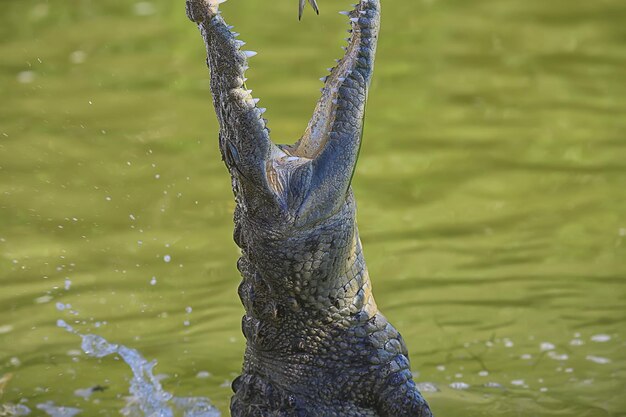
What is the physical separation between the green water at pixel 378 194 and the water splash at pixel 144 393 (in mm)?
63

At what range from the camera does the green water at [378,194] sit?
5816mm

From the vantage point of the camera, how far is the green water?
19.1 ft

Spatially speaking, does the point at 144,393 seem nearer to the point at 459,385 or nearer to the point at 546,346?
the point at 459,385

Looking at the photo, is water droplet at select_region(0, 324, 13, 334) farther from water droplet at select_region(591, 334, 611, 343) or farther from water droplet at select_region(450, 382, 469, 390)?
water droplet at select_region(591, 334, 611, 343)

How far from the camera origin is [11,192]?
24.0ft

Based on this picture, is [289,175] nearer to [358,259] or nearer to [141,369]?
[358,259]

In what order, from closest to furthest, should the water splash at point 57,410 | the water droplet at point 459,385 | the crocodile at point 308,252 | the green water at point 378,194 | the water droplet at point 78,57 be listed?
1. the crocodile at point 308,252
2. the water splash at point 57,410
3. the water droplet at point 459,385
4. the green water at point 378,194
5. the water droplet at point 78,57

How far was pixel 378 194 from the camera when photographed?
25.1 ft

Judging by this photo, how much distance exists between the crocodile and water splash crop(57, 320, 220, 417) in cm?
116

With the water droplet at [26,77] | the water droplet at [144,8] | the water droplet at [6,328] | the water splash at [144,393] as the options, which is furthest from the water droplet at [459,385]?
the water droplet at [144,8]

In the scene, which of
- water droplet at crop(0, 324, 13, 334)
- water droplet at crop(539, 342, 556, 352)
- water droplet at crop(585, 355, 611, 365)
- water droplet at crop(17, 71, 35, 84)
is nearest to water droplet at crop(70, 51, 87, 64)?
water droplet at crop(17, 71, 35, 84)

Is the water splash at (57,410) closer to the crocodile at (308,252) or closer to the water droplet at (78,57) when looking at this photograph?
the crocodile at (308,252)

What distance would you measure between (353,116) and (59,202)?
388cm

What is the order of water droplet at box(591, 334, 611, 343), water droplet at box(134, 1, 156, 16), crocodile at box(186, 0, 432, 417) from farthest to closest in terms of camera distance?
water droplet at box(134, 1, 156, 16)
water droplet at box(591, 334, 611, 343)
crocodile at box(186, 0, 432, 417)
